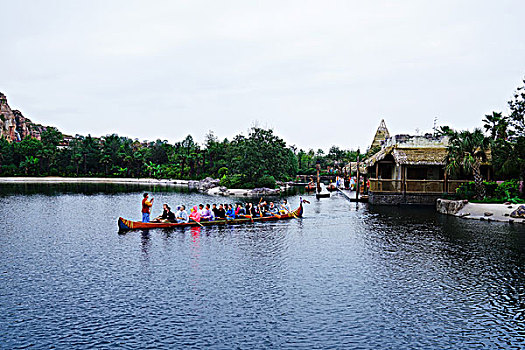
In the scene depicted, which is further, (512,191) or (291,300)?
(512,191)

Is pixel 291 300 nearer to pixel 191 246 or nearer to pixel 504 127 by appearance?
pixel 191 246

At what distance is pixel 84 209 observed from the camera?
34781 millimetres

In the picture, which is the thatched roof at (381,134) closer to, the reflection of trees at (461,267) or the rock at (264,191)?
the rock at (264,191)

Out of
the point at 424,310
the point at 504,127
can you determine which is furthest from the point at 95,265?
the point at 504,127

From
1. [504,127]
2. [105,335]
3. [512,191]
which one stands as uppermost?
[504,127]

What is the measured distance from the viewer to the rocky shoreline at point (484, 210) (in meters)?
25.7

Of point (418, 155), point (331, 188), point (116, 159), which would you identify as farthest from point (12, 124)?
point (418, 155)

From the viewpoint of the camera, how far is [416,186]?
35.5 m

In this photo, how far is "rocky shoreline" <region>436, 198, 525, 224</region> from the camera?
1010 inches

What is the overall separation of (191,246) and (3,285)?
25.9 feet

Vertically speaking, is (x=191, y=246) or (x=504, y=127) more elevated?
(x=504, y=127)

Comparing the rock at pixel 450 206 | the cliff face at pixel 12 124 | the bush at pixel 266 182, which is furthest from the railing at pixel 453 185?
the cliff face at pixel 12 124

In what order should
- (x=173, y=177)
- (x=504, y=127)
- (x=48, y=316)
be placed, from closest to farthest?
(x=48, y=316)
(x=504, y=127)
(x=173, y=177)

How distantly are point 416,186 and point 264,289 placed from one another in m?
26.3
